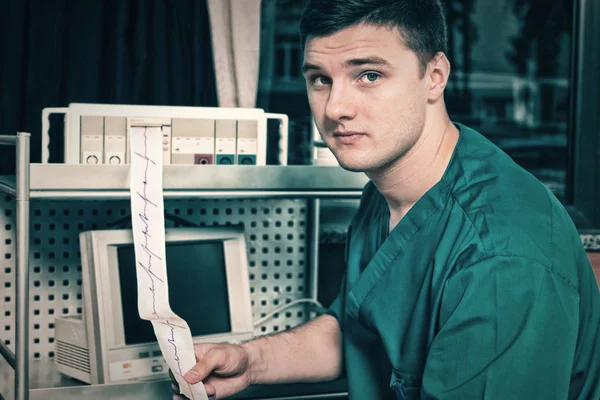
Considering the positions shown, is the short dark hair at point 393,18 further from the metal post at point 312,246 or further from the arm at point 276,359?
the metal post at point 312,246

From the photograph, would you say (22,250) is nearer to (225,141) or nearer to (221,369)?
(221,369)

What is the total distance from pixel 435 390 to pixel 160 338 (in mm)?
378

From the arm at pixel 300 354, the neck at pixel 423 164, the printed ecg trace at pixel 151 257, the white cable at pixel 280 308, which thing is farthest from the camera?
the white cable at pixel 280 308

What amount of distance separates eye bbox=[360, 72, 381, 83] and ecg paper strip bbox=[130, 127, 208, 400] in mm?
314

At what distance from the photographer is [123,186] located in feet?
4.00

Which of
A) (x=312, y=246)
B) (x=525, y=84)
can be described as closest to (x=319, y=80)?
(x=312, y=246)

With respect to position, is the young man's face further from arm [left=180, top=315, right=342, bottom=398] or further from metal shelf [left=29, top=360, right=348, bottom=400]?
metal shelf [left=29, top=360, right=348, bottom=400]

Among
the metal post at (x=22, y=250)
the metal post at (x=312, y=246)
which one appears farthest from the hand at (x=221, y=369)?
the metal post at (x=312, y=246)

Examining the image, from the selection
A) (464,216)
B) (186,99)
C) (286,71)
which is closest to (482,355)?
(464,216)

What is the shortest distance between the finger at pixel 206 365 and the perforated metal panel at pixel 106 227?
1.53 ft

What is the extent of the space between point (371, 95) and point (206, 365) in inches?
18.8

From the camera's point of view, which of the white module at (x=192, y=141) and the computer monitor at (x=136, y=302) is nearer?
the computer monitor at (x=136, y=302)

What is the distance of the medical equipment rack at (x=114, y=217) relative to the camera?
3.78ft

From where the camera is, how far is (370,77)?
108 centimetres
